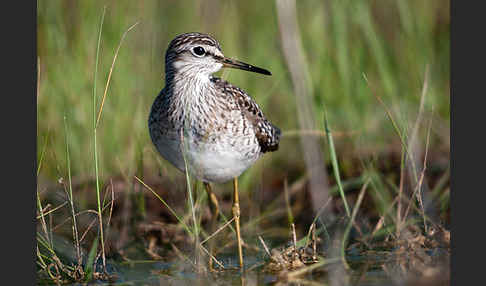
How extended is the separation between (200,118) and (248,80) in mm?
4091

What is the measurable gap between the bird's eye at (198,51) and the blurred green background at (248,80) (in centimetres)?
170

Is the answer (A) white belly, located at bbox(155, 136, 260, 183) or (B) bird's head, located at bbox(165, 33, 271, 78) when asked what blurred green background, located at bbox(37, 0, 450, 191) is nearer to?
(A) white belly, located at bbox(155, 136, 260, 183)

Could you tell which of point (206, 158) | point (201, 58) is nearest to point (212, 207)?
point (206, 158)

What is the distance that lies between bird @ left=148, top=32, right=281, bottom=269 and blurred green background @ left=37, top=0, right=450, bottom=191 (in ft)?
4.55

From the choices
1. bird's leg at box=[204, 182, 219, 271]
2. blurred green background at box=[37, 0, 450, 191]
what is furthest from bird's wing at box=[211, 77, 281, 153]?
blurred green background at box=[37, 0, 450, 191]

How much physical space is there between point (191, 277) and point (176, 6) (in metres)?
7.88

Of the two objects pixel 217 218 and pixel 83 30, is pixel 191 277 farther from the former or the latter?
pixel 83 30

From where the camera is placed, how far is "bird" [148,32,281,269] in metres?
6.91

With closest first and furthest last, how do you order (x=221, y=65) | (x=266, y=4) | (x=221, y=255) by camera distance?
(x=221, y=65)
(x=221, y=255)
(x=266, y=4)

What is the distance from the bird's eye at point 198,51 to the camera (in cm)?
702

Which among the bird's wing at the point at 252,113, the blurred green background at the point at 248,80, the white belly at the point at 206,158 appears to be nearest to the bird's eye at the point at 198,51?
the bird's wing at the point at 252,113

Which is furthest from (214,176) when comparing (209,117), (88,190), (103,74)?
(103,74)

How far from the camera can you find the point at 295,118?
1038 centimetres

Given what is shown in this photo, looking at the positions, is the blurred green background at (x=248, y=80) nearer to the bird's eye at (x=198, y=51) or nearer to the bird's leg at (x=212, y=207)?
the bird's leg at (x=212, y=207)
